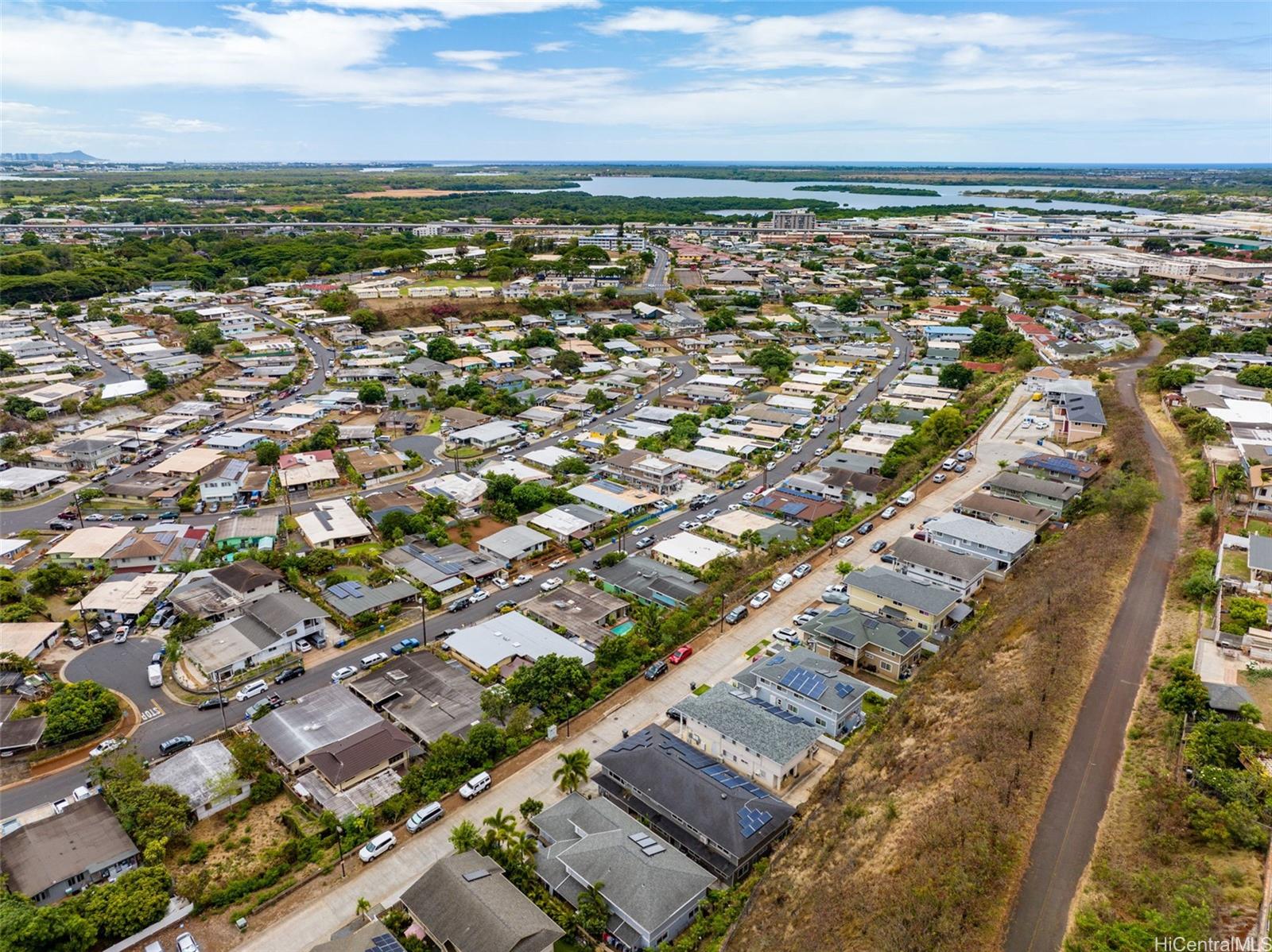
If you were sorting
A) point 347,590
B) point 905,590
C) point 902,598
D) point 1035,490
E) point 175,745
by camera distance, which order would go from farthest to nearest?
point 1035,490 < point 347,590 < point 905,590 < point 902,598 < point 175,745

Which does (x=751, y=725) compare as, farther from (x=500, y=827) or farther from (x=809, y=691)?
(x=500, y=827)

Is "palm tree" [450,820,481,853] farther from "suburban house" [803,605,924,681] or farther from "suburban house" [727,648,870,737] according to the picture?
"suburban house" [803,605,924,681]

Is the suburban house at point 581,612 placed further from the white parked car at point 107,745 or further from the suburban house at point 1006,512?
the suburban house at point 1006,512

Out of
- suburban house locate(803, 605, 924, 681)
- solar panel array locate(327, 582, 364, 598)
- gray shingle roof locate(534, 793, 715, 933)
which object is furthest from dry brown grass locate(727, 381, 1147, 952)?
solar panel array locate(327, 582, 364, 598)

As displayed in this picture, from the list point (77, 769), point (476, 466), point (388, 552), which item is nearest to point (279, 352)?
point (476, 466)

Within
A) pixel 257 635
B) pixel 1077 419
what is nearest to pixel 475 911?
pixel 257 635

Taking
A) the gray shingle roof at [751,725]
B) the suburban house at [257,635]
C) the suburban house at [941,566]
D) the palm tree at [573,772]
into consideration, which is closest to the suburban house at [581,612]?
the gray shingle roof at [751,725]
